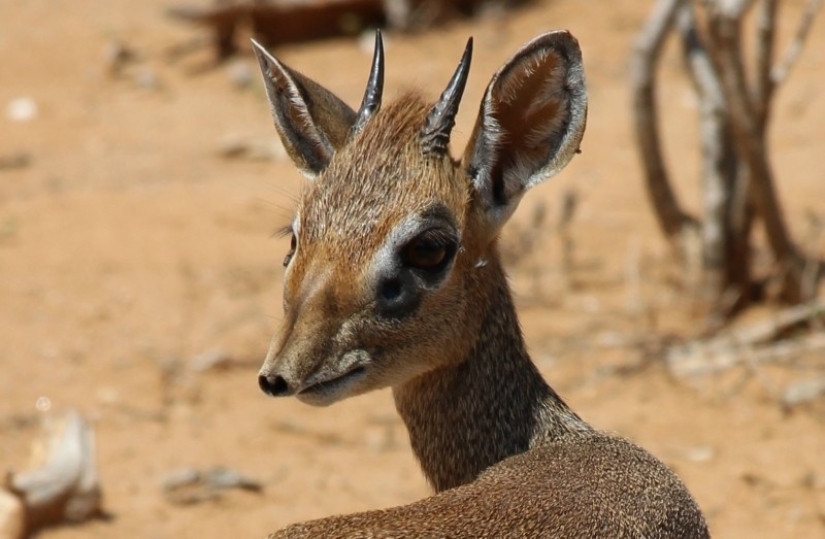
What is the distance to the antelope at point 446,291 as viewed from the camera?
3090 mm

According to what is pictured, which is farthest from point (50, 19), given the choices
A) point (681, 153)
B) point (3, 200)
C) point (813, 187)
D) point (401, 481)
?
point (401, 481)

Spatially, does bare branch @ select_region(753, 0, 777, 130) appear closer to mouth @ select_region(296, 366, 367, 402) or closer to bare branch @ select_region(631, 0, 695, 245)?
bare branch @ select_region(631, 0, 695, 245)

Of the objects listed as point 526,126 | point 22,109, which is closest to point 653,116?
point 526,126

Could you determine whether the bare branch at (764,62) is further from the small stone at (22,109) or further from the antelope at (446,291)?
the small stone at (22,109)

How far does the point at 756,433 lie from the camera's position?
19.3 ft

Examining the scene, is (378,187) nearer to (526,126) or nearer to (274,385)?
(526,126)

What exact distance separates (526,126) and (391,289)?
62 centimetres

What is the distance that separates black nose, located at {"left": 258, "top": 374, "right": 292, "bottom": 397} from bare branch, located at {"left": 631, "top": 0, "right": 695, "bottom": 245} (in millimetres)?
4198

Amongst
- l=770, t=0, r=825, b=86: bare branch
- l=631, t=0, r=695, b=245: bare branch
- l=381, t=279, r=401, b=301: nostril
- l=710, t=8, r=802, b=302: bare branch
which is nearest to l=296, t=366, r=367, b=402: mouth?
l=381, t=279, r=401, b=301: nostril

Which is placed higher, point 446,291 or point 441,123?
point 441,123

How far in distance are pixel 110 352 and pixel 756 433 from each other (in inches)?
127

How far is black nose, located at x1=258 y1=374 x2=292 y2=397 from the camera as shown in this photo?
9.75 ft

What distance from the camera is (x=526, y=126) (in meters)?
3.50

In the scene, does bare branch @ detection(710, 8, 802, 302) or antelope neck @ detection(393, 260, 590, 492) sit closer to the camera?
antelope neck @ detection(393, 260, 590, 492)
